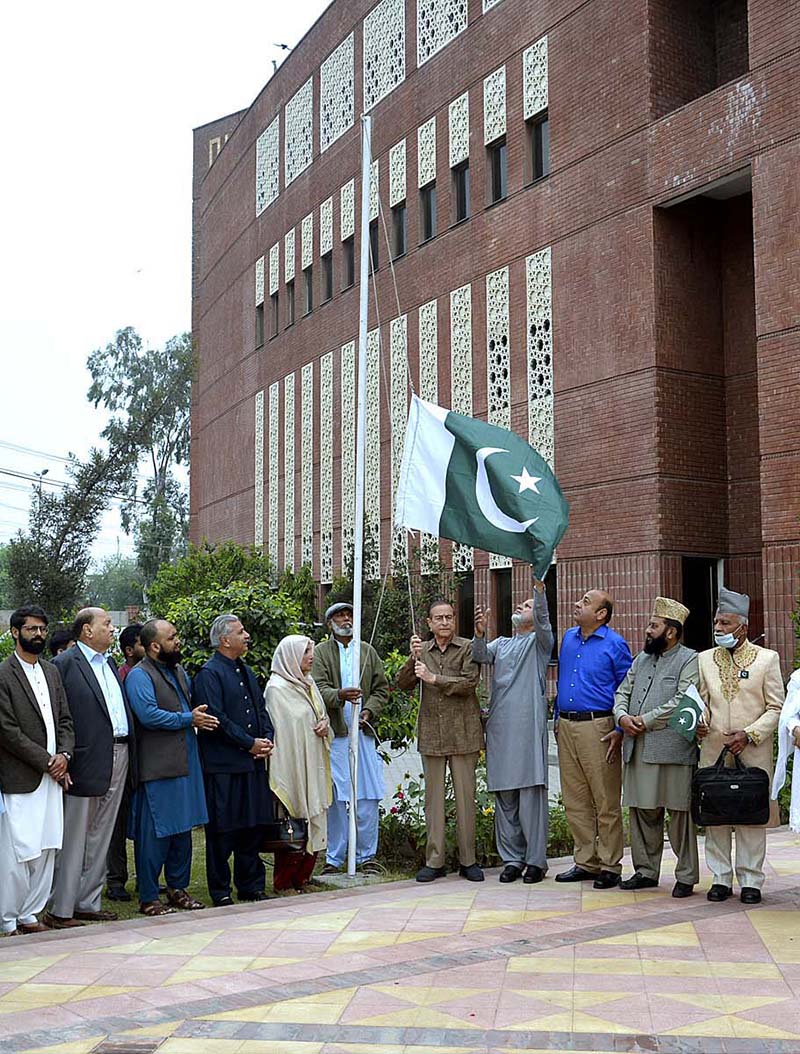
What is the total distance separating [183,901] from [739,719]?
3735 mm

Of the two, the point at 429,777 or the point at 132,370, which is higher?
the point at 132,370

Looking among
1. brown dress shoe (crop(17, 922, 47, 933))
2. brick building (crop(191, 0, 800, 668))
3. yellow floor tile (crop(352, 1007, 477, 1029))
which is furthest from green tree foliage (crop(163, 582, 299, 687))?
yellow floor tile (crop(352, 1007, 477, 1029))

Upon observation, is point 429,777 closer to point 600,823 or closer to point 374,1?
point 600,823

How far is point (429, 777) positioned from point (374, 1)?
70.8 ft

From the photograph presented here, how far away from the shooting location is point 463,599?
2300cm

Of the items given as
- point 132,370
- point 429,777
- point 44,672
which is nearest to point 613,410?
point 429,777

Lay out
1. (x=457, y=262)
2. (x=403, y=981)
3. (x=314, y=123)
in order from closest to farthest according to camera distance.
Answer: (x=403, y=981), (x=457, y=262), (x=314, y=123)

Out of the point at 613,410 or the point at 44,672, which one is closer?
the point at 44,672

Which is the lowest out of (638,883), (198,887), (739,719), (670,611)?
(198,887)

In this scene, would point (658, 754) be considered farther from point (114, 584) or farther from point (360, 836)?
point (114, 584)

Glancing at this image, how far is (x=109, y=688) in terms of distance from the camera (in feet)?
26.8

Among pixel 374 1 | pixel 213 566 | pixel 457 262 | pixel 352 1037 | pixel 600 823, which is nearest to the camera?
pixel 352 1037

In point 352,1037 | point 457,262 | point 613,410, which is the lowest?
point 352,1037

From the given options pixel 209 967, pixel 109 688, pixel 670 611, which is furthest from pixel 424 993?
pixel 670 611
